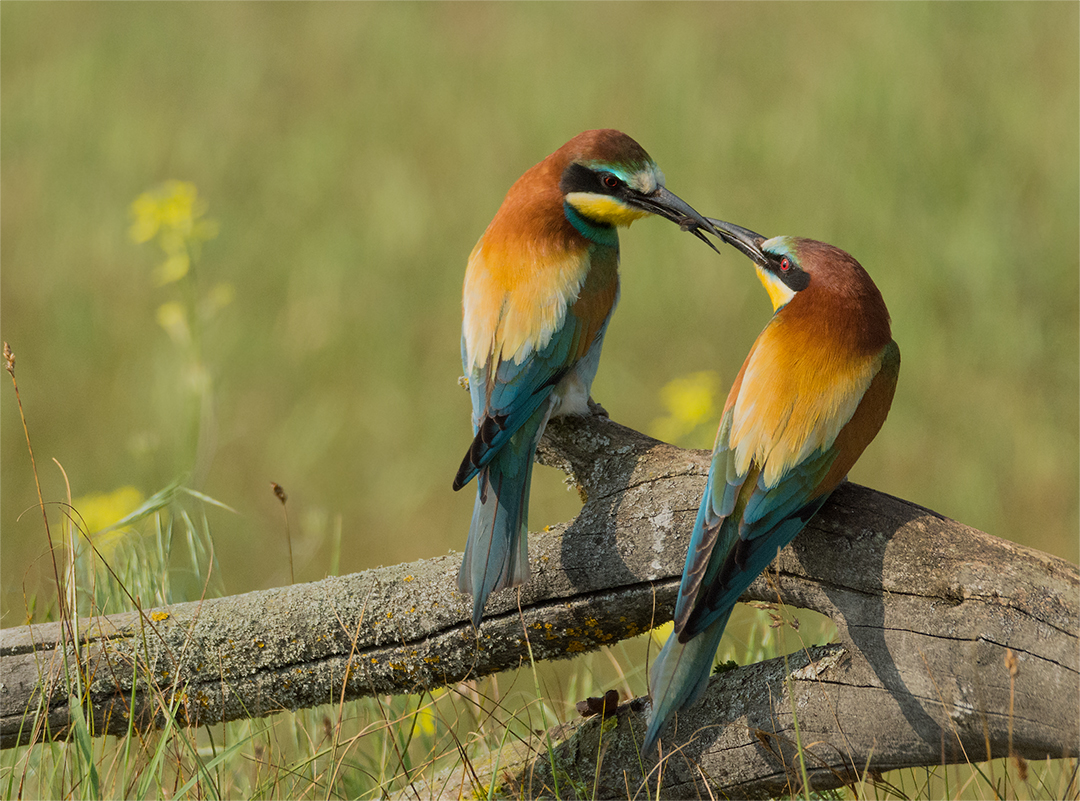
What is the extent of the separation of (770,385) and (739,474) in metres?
0.21

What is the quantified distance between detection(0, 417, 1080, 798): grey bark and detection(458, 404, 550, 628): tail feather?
0.08 metres

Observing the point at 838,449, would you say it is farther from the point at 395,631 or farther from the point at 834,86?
the point at 834,86

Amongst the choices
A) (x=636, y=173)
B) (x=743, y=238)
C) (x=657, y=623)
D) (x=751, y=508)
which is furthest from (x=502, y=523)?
(x=636, y=173)

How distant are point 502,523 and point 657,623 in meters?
0.40

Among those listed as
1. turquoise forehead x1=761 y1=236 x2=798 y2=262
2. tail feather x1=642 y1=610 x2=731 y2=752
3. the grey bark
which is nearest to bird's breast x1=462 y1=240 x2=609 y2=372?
the grey bark

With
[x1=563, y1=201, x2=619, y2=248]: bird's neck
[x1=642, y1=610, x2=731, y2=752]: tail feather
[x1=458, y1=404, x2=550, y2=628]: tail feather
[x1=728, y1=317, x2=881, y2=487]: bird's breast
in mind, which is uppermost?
[x1=563, y1=201, x2=619, y2=248]: bird's neck

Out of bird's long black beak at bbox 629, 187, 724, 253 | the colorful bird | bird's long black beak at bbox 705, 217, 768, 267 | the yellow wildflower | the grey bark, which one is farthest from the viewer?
the yellow wildflower

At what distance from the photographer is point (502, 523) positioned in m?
2.37

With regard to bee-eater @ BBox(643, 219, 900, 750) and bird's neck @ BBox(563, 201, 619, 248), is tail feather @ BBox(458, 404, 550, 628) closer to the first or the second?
bee-eater @ BBox(643, 219, 900, 750)

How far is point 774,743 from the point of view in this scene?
2.18 meters

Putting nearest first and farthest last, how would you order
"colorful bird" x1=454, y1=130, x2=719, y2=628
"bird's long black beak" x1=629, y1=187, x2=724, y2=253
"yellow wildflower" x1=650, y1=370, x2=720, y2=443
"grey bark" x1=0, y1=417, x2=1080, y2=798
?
"grey bark" x1=0, y1=417, x2=1080, y2=798 → "colorful bird" x1=454, y1=130, x2=719, y2=628 → "bird's long black beak" x1=629, y1=187, x2=724, y2=253 → "yellow wildflower" x1=650, y1=370, x2=720, y2=443

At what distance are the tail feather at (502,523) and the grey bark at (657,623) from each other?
8cm

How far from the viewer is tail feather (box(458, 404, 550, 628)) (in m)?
2.24

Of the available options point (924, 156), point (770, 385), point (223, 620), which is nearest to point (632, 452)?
point (770, 385)
